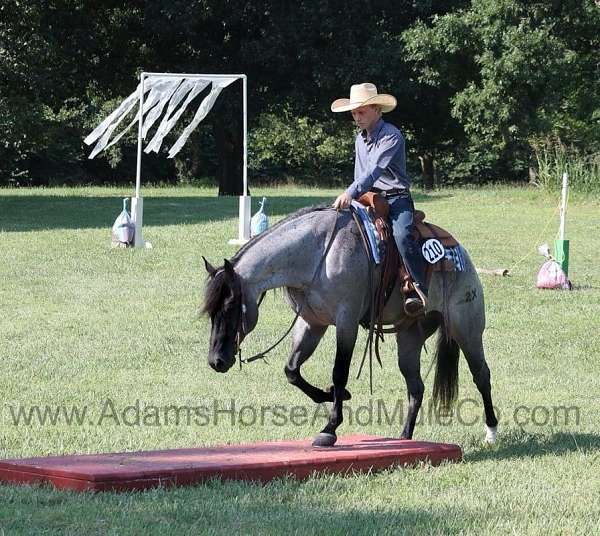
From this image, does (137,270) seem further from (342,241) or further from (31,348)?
(342,241)

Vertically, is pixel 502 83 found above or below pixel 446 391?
above

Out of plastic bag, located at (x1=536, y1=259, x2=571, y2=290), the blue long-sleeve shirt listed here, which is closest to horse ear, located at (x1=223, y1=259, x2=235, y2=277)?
the blue long-sleeve shirt

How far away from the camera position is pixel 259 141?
56312mm

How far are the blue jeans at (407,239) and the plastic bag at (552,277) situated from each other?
9.63 meters

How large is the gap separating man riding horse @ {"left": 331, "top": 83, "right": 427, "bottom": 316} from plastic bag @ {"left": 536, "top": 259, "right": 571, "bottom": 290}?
9.62m

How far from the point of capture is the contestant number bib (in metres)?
8.14

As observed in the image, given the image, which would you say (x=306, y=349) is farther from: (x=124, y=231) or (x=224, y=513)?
(x=124, y=231)

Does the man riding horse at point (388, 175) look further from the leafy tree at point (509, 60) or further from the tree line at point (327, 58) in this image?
the leafy tree at point (509, 60)

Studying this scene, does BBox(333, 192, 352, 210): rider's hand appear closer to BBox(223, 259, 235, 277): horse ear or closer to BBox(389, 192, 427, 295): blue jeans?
BBox(389, 192, 427, 295): blue jeans

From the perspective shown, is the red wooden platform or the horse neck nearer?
the red wooden platform

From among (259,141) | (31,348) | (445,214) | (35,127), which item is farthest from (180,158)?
(31,348)

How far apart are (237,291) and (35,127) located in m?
27.5

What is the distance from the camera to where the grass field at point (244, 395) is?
6121mm

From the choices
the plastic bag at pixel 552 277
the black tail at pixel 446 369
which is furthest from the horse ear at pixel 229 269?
the plastic bag at pixel 552 277
